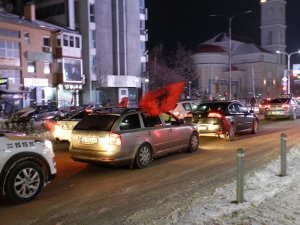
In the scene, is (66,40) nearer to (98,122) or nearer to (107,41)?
(107,41)

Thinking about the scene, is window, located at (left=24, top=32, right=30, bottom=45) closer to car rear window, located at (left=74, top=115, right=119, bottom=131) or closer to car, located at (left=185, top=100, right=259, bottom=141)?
car, located at (left=185, top=100, right=259, bottom=141)

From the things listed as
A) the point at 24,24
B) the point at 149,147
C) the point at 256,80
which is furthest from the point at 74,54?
the point at 256,80

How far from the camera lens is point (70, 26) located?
47562 mm

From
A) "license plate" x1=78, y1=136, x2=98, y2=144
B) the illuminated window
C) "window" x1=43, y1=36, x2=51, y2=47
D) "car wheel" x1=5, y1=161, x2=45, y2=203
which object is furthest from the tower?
"car wheel" x1=5, y1=161, x2=45, y2=203

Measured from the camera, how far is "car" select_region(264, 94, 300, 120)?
25.9 metres

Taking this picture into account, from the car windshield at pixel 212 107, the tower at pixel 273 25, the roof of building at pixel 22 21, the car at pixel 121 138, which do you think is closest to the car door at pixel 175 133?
the car at pixel 121 138

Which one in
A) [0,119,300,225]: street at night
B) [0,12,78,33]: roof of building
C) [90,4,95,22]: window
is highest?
[90,4,95,22]: window

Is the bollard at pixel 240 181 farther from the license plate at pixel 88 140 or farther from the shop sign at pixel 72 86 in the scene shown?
the shop sign at pixel 72 86

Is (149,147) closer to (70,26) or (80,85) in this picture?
(80,85)

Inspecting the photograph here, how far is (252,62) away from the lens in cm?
8875

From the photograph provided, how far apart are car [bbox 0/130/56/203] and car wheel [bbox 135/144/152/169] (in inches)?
110

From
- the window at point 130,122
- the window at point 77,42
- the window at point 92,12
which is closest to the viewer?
the window at point 130,122

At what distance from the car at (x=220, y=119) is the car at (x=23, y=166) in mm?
8487

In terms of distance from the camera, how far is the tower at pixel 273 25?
94.1 metres
